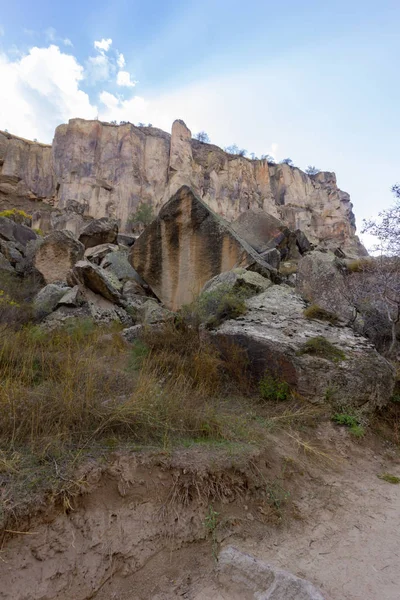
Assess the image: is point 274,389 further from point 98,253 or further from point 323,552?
point 98,253

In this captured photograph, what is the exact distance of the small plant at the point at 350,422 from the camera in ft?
9.84

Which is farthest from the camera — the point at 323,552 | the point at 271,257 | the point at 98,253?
the point at 98,253

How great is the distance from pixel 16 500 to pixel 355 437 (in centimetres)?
269

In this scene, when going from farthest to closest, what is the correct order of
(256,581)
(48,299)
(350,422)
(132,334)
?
1. (48,299)
2. (132,334)
3. (350,422)
4. (256,581)

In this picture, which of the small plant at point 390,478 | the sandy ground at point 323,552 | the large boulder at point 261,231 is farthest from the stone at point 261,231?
the sandy ground at point 323,552

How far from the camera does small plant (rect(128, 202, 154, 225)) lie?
97.5 feet

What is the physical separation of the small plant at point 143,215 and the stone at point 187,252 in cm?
2256

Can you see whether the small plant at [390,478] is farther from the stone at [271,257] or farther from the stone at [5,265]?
the stone at [5,265]

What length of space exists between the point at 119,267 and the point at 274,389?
6.62 m

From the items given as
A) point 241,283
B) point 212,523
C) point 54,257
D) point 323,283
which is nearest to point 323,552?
point 212,523

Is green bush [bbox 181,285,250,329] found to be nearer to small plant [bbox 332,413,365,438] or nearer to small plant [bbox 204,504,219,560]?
small plant [bbox 332,413,365,438]

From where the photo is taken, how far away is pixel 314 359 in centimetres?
350

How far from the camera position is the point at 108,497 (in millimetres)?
1854

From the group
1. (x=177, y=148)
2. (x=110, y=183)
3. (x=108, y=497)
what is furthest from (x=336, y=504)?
(x=177, y=148)
